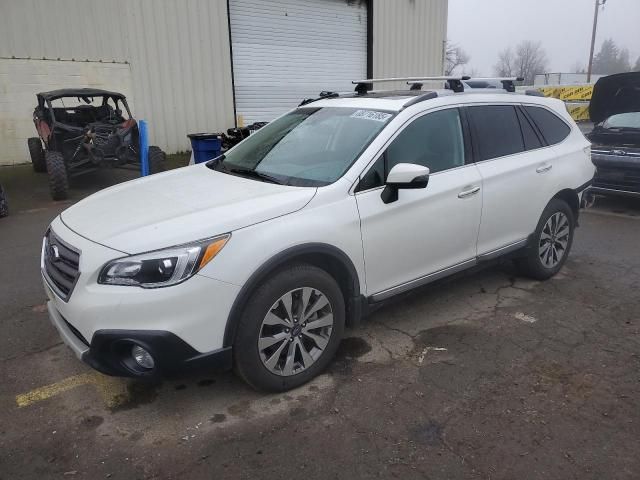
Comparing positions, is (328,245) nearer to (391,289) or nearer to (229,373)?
(391,289)

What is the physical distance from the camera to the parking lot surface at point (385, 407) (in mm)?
2502

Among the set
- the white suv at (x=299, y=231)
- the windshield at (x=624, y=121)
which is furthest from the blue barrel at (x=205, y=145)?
the windshield at (x=624, y=121)

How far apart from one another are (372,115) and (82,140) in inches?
269

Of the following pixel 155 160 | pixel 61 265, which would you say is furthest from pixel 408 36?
pixel 61 265

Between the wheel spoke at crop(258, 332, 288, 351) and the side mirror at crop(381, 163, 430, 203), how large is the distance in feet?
3.47

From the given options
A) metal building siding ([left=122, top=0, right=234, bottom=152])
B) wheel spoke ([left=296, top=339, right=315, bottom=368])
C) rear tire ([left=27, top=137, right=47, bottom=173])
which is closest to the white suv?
wheel spoke ([left=296, top=339, right=315, bottom=368])

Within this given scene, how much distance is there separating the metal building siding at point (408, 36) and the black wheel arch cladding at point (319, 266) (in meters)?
13.4

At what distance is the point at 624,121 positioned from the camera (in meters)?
8.05

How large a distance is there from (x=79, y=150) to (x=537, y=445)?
854 cm

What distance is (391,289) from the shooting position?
3475mm

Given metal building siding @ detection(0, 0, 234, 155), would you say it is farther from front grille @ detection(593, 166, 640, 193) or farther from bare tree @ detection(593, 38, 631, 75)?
bare tree @ detection(593, 38, 631, 75)

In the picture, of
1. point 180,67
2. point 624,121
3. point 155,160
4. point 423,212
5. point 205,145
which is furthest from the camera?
point 180,67

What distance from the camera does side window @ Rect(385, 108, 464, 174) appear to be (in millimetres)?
3463

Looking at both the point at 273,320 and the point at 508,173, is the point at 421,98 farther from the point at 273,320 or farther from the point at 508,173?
the point at 273,320
